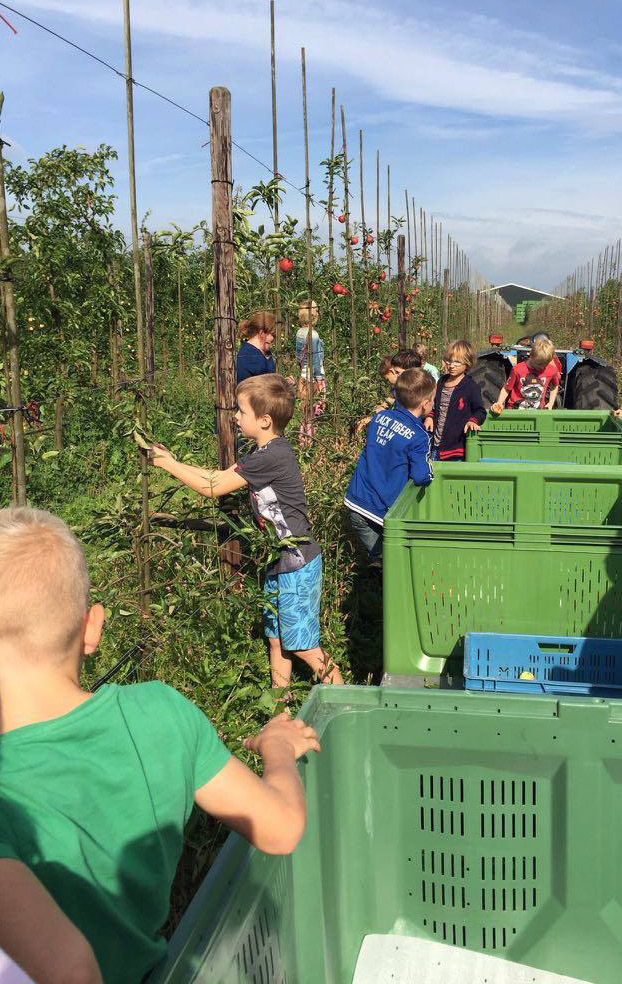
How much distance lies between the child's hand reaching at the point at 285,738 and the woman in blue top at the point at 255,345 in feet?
8.76

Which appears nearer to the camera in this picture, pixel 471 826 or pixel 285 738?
pixel 285 738

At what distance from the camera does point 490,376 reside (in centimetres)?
855

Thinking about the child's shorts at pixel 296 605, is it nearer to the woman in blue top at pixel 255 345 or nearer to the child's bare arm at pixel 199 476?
the child's bare arm at pixel 199 476

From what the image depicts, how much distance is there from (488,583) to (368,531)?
45.3 inches

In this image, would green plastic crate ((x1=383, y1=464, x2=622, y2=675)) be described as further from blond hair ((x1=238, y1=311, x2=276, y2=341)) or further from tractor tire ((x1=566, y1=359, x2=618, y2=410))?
tractor tire ((x1=566, y1=359, x2=618, y2=410))

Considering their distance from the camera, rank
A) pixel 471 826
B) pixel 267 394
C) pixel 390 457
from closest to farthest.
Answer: pixel 471 826 < pixel 267 394 < pixel 390 457

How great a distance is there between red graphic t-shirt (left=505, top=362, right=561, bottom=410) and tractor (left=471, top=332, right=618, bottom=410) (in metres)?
1.31

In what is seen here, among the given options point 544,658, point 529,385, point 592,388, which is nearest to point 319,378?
point 529,385

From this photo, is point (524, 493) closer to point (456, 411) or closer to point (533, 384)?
point (456, 411)

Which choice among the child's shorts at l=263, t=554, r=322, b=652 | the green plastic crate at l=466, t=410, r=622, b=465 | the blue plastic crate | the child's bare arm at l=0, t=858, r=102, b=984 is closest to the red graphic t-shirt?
the green plastic crate at l=466, t=410, r=622, b=465

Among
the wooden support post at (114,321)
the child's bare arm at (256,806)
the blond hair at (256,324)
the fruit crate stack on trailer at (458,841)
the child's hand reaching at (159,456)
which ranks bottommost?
the fruit crate stack on trailer at (458,841)

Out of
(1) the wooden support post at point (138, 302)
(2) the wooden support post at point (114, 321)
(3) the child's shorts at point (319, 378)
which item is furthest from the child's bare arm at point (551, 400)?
(1) the wooden support post at point (138, 302)

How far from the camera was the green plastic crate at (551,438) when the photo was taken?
4.64 meters

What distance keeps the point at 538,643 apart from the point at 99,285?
20.0 ft
